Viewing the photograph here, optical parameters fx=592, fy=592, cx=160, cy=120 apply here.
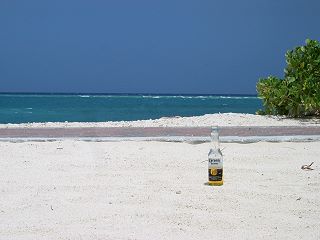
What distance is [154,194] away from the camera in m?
4.61

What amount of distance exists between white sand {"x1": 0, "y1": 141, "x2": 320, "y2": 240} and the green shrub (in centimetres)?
558

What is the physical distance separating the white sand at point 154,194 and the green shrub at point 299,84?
5.58 m

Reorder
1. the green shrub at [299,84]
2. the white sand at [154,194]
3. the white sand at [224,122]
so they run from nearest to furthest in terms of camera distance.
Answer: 1. the white sand at [154,194]
2. the white sand at [224,122]
3. the green shrub at [299,84]

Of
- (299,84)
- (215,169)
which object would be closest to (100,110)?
(299,84)

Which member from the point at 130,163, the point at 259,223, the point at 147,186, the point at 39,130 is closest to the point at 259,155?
the point at 130,163

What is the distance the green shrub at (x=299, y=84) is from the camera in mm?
12766

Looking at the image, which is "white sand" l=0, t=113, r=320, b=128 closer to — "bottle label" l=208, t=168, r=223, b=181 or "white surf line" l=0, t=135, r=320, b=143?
"white surf line" l=0, t=135, r=320, b=143

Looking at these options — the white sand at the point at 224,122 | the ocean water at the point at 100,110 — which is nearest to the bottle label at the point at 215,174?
the white sand at the point at 224,122

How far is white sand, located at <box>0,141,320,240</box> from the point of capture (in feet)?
11.7

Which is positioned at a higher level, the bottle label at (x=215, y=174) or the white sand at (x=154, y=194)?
the bottle label at (x=215, y=174)

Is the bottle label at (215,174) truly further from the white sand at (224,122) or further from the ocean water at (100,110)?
the ocean water at (100,110)

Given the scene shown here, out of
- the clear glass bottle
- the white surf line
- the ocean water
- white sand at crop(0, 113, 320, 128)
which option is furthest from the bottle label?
the ocean water

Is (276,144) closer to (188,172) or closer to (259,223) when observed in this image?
(188,172)

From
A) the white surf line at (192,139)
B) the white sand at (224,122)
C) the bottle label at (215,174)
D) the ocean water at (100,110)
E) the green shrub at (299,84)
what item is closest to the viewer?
the bottle label at (215,174)
